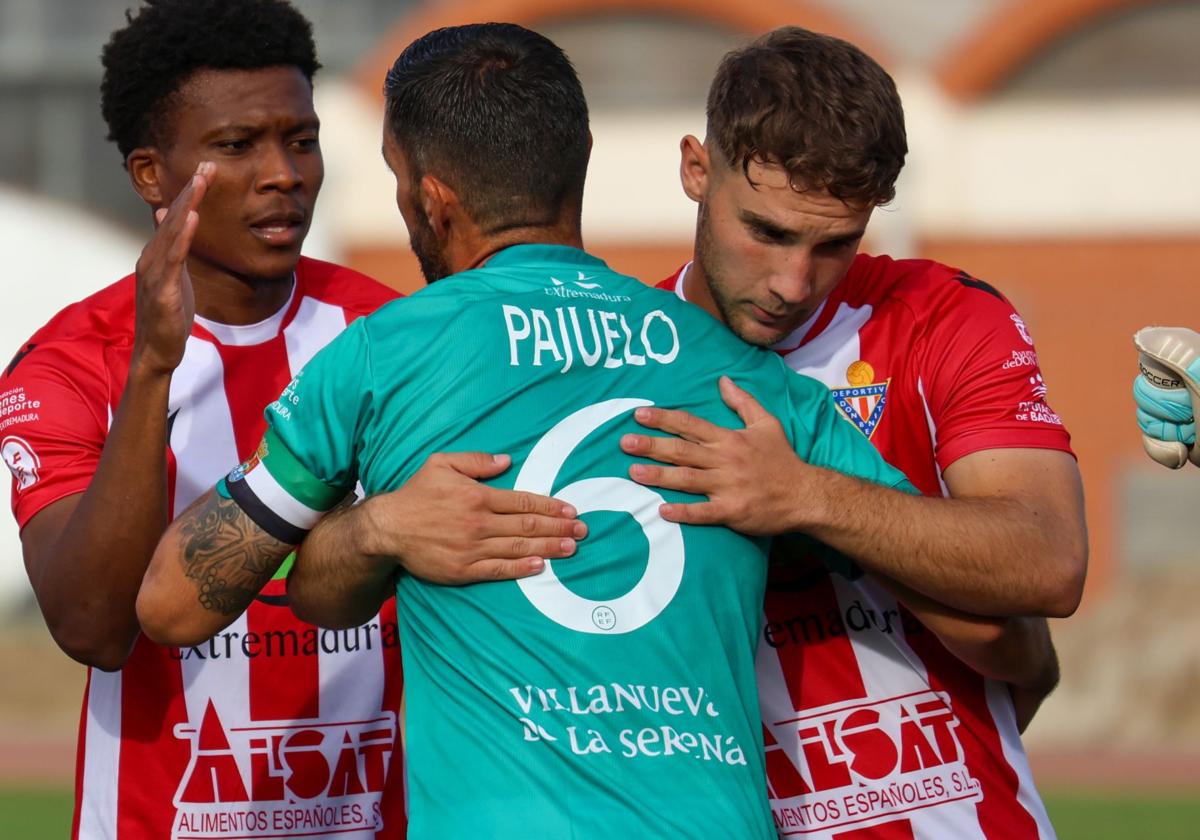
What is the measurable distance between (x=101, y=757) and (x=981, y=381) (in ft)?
7.33

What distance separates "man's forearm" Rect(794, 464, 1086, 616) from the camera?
10.2ft

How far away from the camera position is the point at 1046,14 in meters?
19.9

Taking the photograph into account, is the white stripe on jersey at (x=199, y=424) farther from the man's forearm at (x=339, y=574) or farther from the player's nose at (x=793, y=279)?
the player's nose at (x=793, y=279)

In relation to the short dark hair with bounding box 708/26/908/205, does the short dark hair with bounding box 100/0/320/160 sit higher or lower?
higher

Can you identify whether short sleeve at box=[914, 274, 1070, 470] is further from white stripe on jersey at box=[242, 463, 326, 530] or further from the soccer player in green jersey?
white stripe on jersey at box=[242, 463, 326, 530]

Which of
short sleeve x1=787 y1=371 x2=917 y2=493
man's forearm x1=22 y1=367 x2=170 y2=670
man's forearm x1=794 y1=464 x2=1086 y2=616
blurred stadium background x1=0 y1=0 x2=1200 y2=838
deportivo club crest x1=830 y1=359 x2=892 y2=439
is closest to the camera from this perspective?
man's forearm x1=794 y1=464 x2=1086 y2=616

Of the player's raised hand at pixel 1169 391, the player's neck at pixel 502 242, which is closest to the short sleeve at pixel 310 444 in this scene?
the player's neck at pixel 502 242

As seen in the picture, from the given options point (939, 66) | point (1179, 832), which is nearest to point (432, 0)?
point (939, 66)

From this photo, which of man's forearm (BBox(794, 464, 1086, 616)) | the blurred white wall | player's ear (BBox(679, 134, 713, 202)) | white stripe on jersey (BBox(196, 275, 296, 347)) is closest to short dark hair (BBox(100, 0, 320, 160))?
white stripe on jersey (BBox(196, 275, 296, 347))

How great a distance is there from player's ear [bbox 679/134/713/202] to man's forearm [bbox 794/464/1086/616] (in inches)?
32.1

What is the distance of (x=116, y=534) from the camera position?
352cm

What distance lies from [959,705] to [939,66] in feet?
57.0

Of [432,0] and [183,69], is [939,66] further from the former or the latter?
[183,69]

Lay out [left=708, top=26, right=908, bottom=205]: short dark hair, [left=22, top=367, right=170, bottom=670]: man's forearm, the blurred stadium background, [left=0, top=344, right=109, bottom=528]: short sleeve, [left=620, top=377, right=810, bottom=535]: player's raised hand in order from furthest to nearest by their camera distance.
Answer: the blurred stadium background, [left=0, top=344, right=109, bottom=528]: short sleeve, [left=22, top=367, right=170, bottom=670]: man's forearm, [left=708, top=26, right=908, bottom=205]: short dark hair, [left=620, top=377, right=810, bottom=535]: player's raised hand
